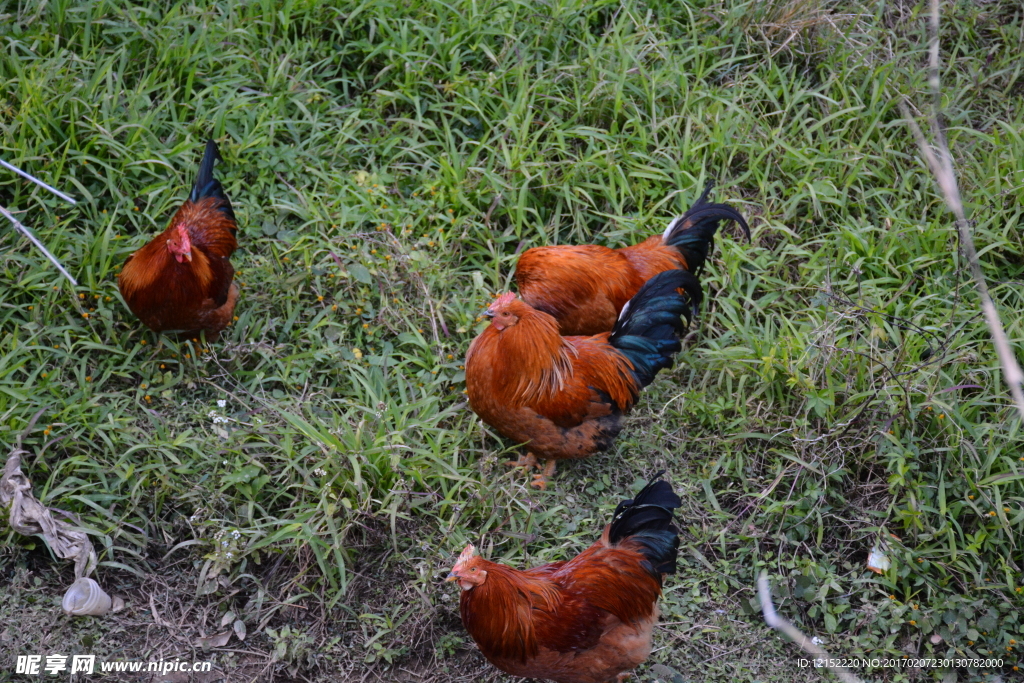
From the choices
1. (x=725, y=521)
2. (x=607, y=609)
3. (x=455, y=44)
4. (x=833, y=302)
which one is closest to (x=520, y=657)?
(x=607, y=609)

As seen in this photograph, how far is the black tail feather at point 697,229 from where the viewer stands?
15.1 ft

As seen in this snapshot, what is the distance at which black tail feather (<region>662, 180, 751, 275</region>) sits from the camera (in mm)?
4605

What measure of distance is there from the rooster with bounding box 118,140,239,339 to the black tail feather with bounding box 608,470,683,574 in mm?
2499

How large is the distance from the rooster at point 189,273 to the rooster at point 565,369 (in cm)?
147

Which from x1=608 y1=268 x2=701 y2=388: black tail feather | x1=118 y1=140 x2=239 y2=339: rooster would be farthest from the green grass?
x1=608 y1=268 x2=701 y2=388: black tail feather

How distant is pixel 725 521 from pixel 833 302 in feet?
5.13

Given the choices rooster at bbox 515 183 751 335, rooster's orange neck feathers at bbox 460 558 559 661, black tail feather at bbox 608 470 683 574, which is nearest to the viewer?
rooster's orange neck feathers at bbox 460 558 559 661

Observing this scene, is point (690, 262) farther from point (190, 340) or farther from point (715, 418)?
point (190, 340)

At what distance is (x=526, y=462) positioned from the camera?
167 inches

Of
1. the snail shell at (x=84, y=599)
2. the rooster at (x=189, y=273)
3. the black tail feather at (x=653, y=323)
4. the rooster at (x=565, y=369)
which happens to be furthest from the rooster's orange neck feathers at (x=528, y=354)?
the snail shell at (x=84, y=599)

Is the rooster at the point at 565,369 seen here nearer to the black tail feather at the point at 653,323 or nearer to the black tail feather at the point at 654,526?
the black tail feather at the point at 653,323

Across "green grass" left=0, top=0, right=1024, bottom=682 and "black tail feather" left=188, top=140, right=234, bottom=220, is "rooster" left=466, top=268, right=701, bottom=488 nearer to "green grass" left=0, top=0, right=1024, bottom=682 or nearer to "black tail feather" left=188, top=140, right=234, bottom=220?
"green grass" left=0, top=0, right=1024, bottom=682

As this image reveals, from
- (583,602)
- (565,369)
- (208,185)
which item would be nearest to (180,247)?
(208,185)

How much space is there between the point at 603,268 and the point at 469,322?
84cm
